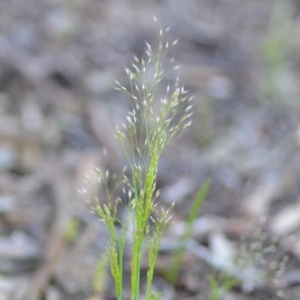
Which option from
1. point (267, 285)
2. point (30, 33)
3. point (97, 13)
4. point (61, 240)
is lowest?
point (267, 285)

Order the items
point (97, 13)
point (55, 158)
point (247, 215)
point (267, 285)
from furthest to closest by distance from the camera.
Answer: point (97, 13)
point (55, 158)
point (247, 215)
point (267, 285)

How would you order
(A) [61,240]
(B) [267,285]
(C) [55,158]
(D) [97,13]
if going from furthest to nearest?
(D) [97,13]
(C) [55,158]
(A) [61,240]
(B) [267,285]

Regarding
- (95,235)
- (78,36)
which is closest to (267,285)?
(95,235)

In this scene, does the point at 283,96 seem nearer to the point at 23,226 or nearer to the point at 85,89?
the point at 85,89

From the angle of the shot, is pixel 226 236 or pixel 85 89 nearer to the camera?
pixel 226 236

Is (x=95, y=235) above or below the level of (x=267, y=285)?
above

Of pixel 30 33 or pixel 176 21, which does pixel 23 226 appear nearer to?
pixel 30 33

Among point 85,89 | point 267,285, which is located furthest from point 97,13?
point 267,285

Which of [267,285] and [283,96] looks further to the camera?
[283,96]

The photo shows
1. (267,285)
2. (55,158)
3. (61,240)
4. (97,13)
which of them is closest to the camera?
(267,285)
